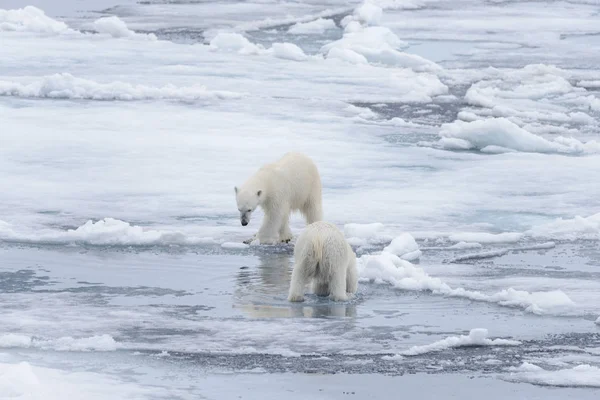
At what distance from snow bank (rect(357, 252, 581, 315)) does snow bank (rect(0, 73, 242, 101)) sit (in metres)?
7.03

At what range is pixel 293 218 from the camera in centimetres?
856

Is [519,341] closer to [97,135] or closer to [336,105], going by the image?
[97,135]

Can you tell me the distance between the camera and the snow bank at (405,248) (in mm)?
6797

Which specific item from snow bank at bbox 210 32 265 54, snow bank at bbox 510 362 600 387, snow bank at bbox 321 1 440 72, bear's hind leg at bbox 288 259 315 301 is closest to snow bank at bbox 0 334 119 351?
bear's hind leg at bbox 288 259 315 301

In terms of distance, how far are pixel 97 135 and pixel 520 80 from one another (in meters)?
6.50

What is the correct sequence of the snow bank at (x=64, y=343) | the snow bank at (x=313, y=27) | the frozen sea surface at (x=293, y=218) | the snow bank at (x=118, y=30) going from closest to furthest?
the frozen sea surface at (x=293, y=218) → the snow bank at (x=64, y=343) → the snow bank at (x=118, y=30) → the snow bank at (x=313, y=27)

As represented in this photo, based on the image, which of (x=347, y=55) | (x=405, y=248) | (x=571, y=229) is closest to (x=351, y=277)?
(x=405, y=248)

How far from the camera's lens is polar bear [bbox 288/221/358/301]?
5.70 metres

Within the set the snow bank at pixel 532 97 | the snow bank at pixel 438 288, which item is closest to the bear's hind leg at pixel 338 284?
the snow bank at pixel 438 288

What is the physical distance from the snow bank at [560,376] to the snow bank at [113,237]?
294 cm

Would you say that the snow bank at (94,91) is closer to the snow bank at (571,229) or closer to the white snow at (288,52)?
the white snow at (288,52)

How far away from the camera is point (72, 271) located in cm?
644

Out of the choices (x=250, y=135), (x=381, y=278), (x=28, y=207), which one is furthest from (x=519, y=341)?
(x=250, y=135)

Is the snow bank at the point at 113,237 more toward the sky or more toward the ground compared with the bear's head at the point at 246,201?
more toward the ground
